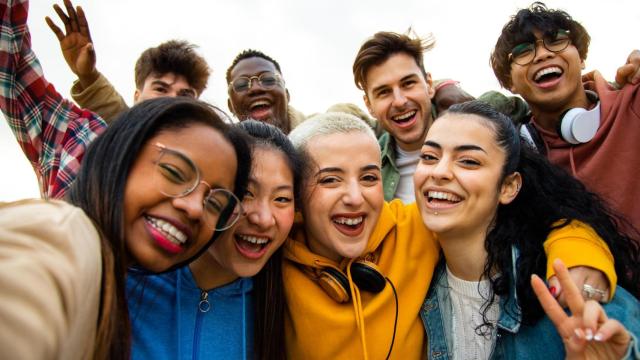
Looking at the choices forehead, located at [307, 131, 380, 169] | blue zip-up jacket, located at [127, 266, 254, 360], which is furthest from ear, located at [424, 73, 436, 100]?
blue zip-up jacket, located at [127, 266, 254, 360]

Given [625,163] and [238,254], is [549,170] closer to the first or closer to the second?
[625,163]

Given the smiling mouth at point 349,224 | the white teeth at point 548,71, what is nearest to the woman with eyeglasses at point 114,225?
the smiling mouth at point 349,224

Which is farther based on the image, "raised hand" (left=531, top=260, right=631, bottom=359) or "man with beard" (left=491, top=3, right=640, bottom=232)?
"man with beard" (left=491, top=3, right=640, bottom=232)

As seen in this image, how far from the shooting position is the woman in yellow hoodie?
2.74 meters

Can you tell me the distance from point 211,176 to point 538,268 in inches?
78.8

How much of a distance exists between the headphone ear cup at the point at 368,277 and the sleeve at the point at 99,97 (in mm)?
2805

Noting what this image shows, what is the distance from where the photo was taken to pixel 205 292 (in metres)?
2.54

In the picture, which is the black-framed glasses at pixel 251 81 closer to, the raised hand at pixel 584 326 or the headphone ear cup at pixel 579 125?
the headphone ear cup at pixel 579 125

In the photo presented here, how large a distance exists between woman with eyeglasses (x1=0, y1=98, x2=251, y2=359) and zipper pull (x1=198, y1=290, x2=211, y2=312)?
415mm

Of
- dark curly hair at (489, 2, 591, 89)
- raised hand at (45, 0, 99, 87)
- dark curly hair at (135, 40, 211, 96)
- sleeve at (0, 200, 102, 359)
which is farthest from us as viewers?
dark curly hair at (135, 40, 211, 96)

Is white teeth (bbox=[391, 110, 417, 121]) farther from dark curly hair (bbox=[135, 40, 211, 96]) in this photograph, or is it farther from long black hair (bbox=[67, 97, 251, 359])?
long black hair (bbox=[67, 97, 251, 359])

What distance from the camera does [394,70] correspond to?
449 cm

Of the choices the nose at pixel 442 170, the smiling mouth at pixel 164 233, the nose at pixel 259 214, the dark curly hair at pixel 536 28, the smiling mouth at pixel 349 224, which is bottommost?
the smiling mouth at pixel 349 224

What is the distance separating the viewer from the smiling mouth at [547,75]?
3979mm
